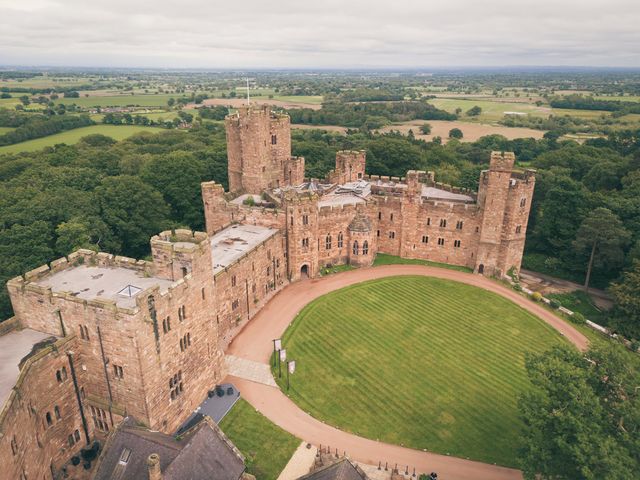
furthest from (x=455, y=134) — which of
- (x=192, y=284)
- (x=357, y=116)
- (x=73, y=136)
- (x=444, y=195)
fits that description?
(x=192, y=284)

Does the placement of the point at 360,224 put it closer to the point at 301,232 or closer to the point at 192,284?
the point at 301,232

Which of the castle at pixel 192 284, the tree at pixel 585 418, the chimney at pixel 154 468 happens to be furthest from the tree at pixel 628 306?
the chimney at pixel 154 468

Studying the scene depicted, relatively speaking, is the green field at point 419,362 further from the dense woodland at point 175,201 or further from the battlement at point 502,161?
the dense woodland at point 175,201

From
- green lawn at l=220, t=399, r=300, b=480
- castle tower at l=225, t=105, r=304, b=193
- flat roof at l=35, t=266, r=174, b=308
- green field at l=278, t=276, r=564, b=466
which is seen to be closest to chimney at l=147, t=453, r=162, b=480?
green lawn at l=220, t=399, r=300, b=480

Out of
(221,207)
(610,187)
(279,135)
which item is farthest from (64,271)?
(610,187)

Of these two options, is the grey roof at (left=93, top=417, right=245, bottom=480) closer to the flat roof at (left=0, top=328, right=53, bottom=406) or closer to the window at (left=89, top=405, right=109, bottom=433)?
the window at (left=89, top=405, right=109, bottom=433)
